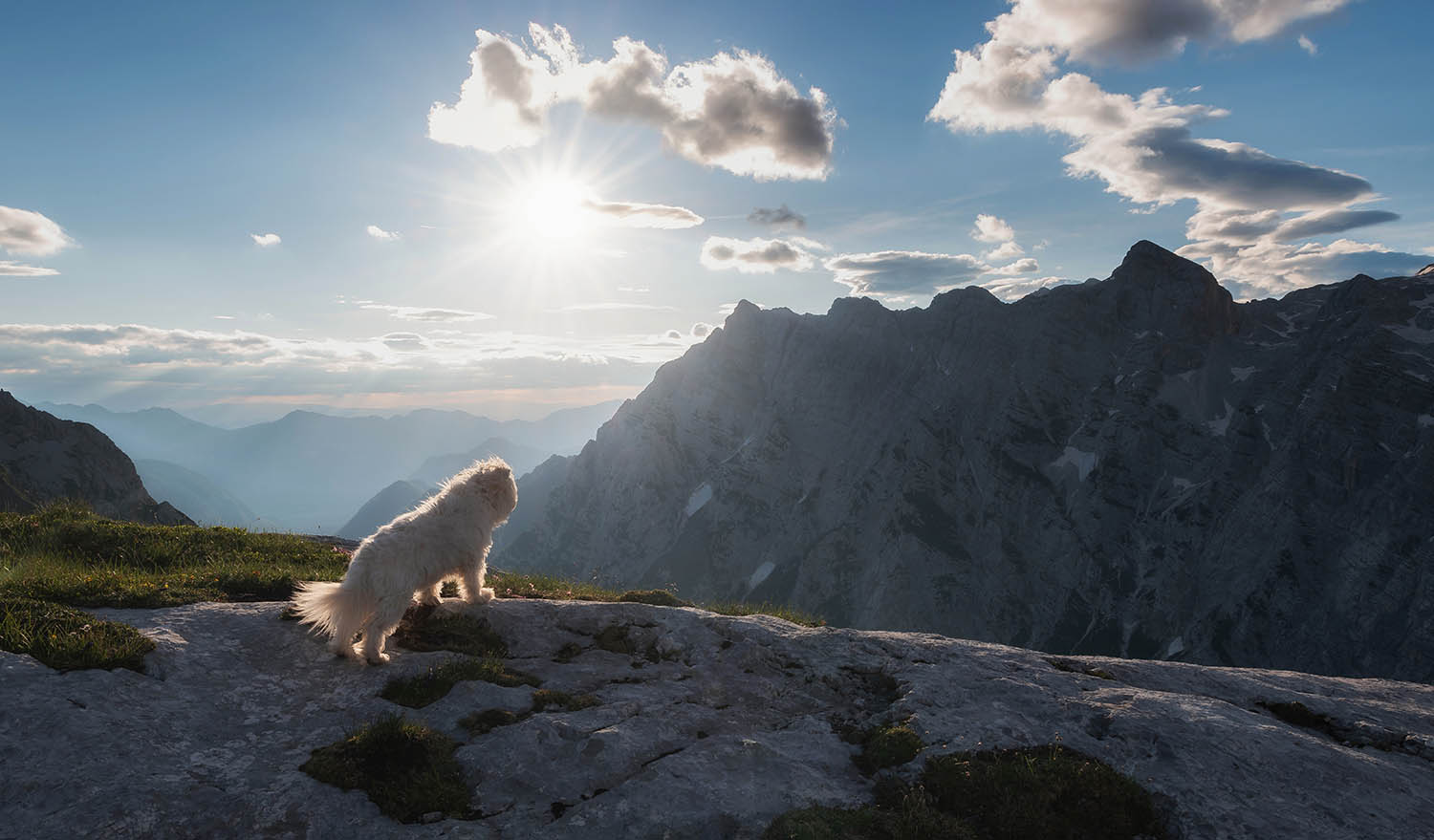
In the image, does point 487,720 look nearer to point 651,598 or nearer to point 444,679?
point 444,679

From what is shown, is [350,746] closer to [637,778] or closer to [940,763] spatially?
[637,778]

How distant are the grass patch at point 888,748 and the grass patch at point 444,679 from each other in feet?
16.0

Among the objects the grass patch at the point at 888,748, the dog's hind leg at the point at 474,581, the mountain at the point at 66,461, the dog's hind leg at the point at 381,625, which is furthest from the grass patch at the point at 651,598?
the mountain at the point at 66,461

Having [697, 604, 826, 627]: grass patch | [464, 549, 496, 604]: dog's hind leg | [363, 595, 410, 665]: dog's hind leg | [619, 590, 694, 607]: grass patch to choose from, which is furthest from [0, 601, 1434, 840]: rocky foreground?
[619, 590, 694, 607]: grass patch

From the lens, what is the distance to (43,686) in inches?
270

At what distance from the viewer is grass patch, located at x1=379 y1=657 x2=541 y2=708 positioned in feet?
28.4

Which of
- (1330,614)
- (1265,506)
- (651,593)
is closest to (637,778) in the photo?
(651,593)

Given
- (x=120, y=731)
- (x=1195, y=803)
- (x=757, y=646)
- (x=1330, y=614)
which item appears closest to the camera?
(x=120, y=731)

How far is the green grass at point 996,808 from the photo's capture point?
21.7 ft

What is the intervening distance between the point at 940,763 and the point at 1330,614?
744ft

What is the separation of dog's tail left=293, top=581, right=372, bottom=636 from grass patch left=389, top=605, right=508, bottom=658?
1.16 m

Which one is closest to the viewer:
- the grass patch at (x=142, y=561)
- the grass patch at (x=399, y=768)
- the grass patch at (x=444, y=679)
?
the grass patch at (x=399, y=768)

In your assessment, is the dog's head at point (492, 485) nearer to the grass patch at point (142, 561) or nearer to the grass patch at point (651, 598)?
the grass patch at point (142, 561)

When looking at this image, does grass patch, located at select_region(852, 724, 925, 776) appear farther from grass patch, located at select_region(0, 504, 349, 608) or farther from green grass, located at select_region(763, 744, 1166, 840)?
grass patch, located at select_region(0, 504, 349, 608)
